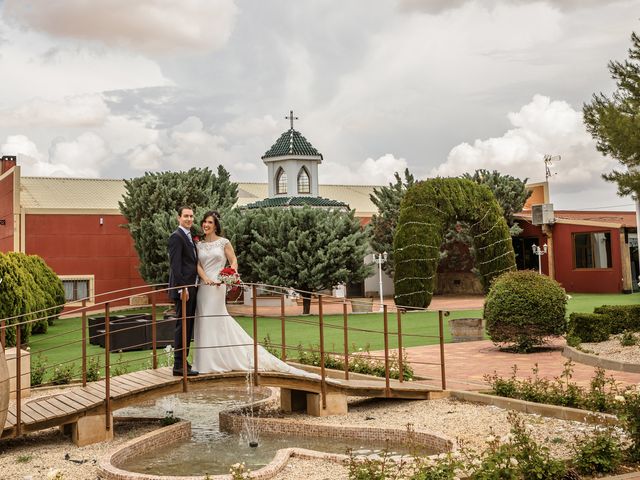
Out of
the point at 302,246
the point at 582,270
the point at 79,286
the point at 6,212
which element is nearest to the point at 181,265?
the point at 302,246

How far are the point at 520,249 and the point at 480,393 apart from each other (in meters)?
30.8

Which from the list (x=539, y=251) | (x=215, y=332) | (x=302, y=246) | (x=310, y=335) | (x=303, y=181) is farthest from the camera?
(x=303, y=181)

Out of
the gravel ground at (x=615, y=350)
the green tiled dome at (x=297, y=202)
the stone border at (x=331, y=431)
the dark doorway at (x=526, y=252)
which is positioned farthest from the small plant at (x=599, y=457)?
the dark doorway at (x=526, y=252)

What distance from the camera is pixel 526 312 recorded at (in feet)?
47.2

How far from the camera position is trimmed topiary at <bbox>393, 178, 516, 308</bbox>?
Answer: 25766mm

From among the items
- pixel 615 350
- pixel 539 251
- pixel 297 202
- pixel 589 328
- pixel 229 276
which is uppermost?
pixel 297 202

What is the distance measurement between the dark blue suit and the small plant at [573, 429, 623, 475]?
4912 mm

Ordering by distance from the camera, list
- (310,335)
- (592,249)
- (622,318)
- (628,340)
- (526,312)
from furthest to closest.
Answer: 1. (592,249)
2. (310,335)
3. (622,318)
4. (526,312)
5. (628,340)

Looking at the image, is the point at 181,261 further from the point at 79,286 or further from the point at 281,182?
the point at 281,182

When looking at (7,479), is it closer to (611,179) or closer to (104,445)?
(104,445)

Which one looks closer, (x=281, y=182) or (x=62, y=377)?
(x=62, y=377)

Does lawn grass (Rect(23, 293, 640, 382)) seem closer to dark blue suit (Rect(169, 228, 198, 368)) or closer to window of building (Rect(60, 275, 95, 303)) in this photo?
dark blue suit (Rect(169, 228, 198, 368))

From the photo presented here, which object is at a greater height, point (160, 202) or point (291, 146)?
point (291, 146)

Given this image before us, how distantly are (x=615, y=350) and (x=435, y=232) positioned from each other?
1285 centimetres
